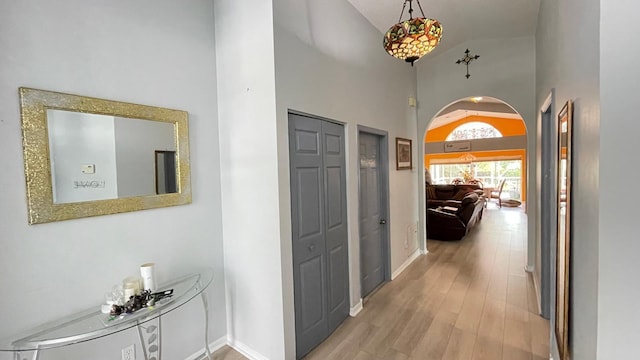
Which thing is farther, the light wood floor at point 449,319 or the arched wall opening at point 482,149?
the arched wall opening at point 482,149

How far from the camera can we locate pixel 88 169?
5.45 ft

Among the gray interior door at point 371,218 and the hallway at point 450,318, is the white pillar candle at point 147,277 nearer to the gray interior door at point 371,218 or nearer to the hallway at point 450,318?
the hallway at point 450,318

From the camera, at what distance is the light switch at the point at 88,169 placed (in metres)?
1.65

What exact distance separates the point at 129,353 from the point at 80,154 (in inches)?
55.2

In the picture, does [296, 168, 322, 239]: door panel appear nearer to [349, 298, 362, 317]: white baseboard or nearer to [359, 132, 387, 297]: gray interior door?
[359, 132, 387, 297]: gray interior door

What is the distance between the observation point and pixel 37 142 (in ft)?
4.84

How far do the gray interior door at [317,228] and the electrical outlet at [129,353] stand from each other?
117cm

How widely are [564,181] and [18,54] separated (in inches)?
123

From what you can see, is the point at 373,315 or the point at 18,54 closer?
the point at 18,54

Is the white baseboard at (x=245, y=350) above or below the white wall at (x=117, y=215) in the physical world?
below

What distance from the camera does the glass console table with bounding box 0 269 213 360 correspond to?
51.1 inches

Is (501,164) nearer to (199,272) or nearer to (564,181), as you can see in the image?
(564,181)

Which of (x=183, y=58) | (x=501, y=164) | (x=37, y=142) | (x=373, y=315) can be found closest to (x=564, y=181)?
(x=373, y=315)

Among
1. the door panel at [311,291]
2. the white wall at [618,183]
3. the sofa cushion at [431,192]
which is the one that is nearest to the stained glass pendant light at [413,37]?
the white wall at [618,183]
